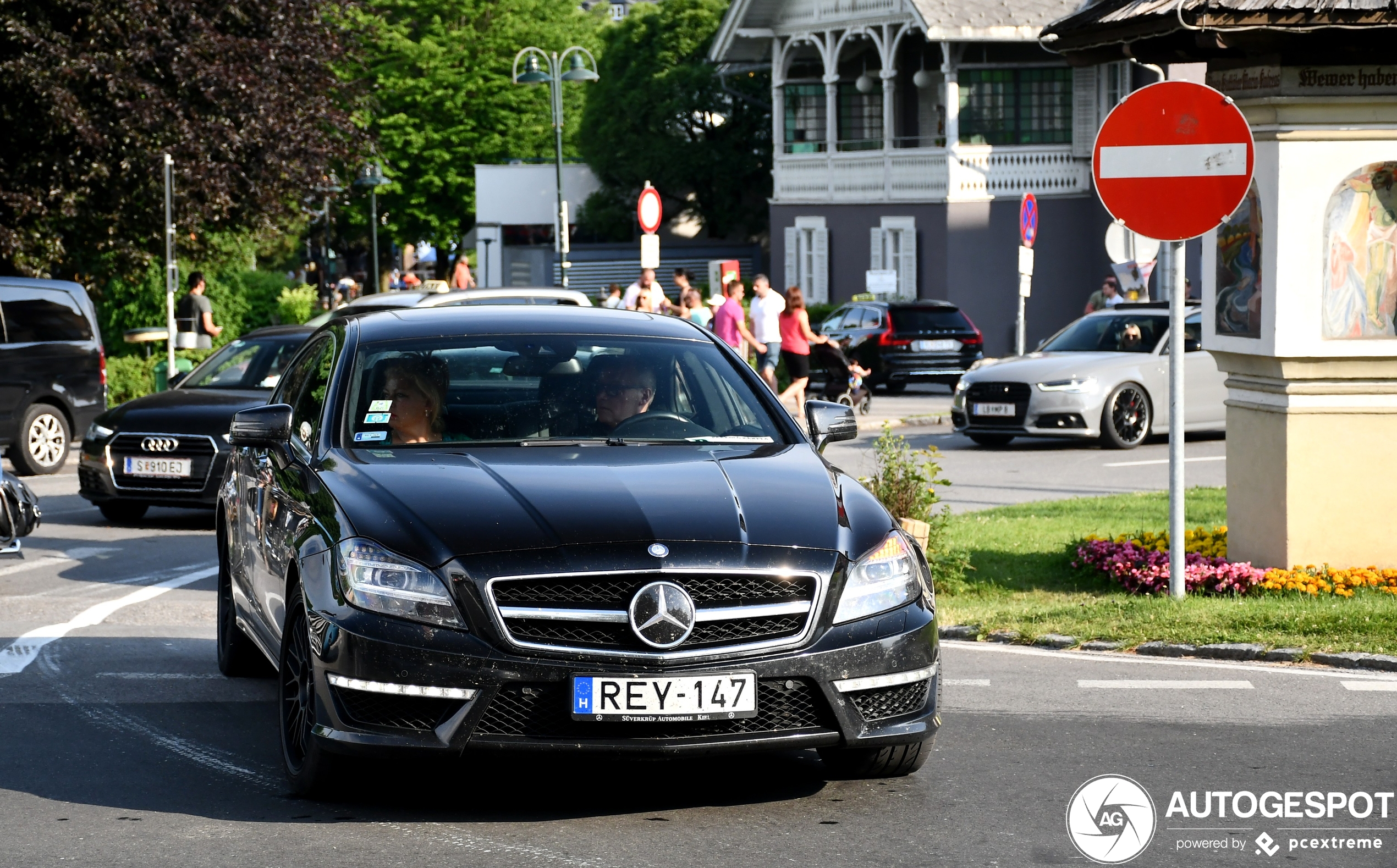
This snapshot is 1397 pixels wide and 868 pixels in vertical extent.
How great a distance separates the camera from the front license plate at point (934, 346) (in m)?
32.3

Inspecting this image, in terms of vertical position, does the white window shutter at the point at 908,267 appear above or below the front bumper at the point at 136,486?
above

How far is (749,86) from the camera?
58094 mm

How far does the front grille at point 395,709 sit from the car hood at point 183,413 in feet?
29.8

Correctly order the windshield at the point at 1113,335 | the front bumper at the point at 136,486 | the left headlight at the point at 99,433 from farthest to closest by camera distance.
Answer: the windshield at the point at 1113,335, the left headlight at the point at 99,433, the front bumper at the point at 136,486

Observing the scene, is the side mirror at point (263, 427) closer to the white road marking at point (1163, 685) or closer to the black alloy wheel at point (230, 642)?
the black alloy wheel at point (230, 642)

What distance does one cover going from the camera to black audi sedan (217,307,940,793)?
5703mm

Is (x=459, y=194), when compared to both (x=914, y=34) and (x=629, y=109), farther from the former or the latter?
(x=914, y=34)

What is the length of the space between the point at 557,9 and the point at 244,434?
64.3 m

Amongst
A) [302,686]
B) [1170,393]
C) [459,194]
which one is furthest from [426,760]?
[459,194]

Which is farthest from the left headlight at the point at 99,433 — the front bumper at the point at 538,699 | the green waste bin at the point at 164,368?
the front bumper at the point at 538,699

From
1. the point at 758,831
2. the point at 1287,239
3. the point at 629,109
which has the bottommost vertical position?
the point at 758,831

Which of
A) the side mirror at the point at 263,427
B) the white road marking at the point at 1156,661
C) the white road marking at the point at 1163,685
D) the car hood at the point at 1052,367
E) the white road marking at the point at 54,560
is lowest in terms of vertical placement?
the white road marking at the point at 54,560

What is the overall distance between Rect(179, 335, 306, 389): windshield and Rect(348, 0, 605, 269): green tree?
47.7m

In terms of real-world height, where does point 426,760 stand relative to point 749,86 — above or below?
below
